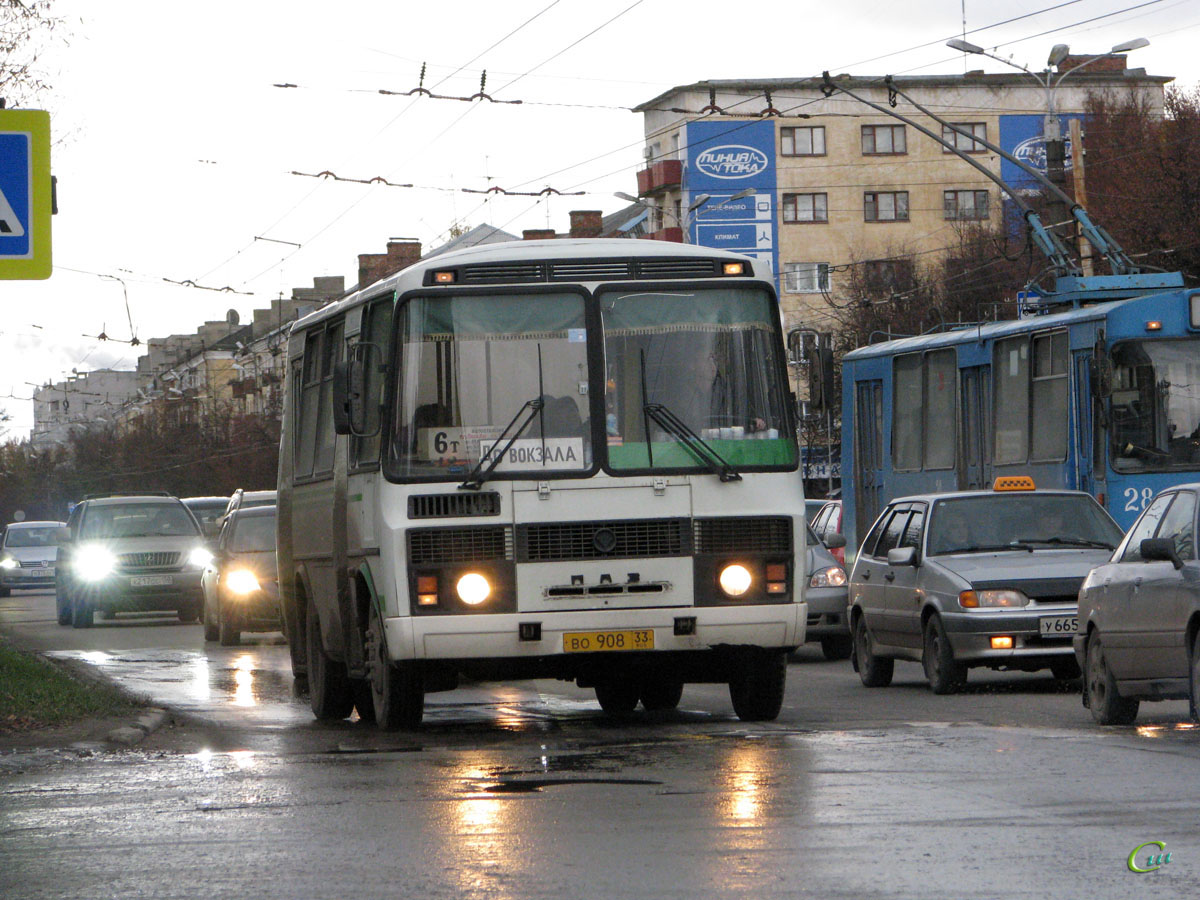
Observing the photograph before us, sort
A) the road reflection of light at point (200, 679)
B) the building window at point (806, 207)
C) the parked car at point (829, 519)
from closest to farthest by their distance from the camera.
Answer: the road reflection of light at point (200, 679) → the parked car at point (829, 519) → the building window at point (806, 207)

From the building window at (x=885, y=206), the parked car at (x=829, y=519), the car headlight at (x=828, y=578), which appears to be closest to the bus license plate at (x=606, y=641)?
the car headlight at (x=828, y=578)

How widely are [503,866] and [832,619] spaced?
15.8m

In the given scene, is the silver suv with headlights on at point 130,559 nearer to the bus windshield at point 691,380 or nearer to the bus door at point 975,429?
the bus door at point 975,429

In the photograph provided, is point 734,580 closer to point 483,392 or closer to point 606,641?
point 606,641

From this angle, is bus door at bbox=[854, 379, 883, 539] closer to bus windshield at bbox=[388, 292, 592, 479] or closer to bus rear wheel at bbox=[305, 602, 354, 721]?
bus rear wheel at bbox=[305, 602, 354, 721]

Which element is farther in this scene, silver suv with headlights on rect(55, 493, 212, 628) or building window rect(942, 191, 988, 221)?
building window rect(942, 191, 988, 221)

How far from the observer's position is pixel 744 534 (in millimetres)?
13180

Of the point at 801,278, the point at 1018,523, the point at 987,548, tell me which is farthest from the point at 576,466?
the point at 801,278

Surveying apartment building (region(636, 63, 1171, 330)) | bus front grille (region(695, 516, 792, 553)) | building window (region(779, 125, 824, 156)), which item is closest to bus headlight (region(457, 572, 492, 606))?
bus front grille (region(695, 516, 792, 553))

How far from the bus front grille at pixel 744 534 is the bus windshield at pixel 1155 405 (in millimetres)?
9399

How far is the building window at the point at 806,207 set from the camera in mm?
90188

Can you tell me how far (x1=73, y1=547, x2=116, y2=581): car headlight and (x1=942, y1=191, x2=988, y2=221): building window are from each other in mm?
61843

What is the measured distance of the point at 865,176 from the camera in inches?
3607

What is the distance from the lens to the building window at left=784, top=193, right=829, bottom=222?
296 ft
